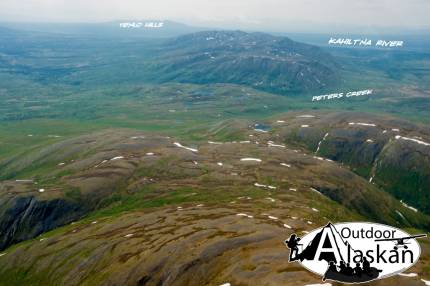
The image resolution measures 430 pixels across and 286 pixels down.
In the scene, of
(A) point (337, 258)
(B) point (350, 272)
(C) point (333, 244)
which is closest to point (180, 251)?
(B) point (350, 272)

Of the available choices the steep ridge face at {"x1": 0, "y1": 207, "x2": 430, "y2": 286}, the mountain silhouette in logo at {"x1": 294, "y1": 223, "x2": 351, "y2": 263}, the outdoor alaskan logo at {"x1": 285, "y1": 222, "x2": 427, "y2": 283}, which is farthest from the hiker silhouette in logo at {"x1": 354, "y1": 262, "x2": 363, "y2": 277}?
the steep ridge face at {"x1": 0, "y1": 207, "x2": 430, "y2": 286}

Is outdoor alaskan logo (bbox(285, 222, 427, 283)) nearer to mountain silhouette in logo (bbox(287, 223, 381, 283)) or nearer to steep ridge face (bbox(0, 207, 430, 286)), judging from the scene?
mountain silhouette in logo (bbox(287, 223, 381, 283))

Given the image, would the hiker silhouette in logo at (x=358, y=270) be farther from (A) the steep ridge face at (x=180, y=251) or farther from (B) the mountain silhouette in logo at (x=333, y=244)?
(A) the steep ridge face at (x=180, y=251)

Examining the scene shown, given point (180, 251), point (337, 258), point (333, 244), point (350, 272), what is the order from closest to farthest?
point (333, 244) → point (337, 258) → point (350, 272) → point (180, 251)

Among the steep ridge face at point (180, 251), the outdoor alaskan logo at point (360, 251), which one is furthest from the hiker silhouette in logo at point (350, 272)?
the steep ridge face at point (180, 251)

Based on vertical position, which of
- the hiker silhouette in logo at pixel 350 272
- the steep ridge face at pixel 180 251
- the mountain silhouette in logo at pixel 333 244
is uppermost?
the mountain silhouette in logo at pixel 333 244

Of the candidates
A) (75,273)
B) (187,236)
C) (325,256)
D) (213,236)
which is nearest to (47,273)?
(75,273)

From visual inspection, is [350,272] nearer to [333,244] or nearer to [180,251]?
[333,244]
